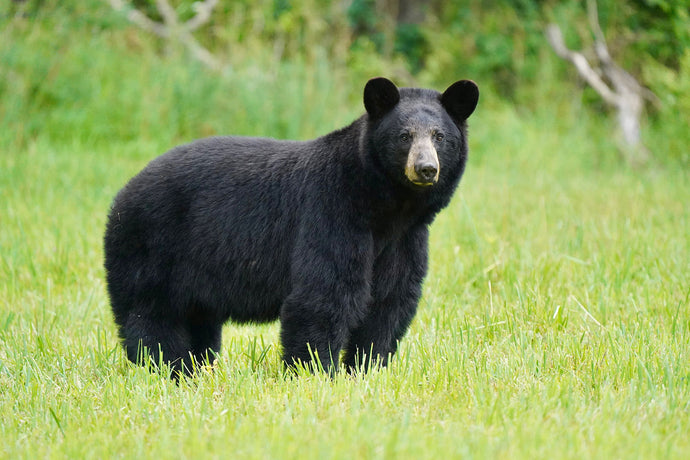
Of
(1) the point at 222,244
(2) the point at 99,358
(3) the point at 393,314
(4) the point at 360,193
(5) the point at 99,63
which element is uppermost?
(5) the point at 99,63

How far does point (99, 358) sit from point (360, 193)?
4.79 feet

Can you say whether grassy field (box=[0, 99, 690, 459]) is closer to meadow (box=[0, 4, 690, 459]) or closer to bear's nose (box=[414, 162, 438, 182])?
meadow (box=[0, 4, 690, 459])

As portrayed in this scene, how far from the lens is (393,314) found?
3844 millimetres

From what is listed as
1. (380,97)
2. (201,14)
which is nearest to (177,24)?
(201,14)

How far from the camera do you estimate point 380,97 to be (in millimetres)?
3801

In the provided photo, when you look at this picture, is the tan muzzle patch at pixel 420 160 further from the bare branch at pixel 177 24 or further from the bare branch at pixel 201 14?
the bare branch at pixel 201 14

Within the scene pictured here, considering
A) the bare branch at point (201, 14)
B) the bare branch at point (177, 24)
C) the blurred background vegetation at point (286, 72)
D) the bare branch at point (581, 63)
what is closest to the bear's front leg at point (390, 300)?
the blurred background vegetation at point (286, 72)

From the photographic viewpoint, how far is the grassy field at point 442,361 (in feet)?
8.97

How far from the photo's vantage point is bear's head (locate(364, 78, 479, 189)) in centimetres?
365

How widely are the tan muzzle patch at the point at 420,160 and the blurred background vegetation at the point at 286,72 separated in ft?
19.6

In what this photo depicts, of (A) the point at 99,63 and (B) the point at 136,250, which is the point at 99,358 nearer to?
(B) the point at 136,250

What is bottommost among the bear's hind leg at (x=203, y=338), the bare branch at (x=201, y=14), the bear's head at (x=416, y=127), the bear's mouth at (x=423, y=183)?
the bear's hind leg at (x=203, y=338)

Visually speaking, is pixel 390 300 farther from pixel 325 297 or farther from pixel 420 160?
pixel 420 160

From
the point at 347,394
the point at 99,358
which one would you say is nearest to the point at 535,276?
the point at 347,394
